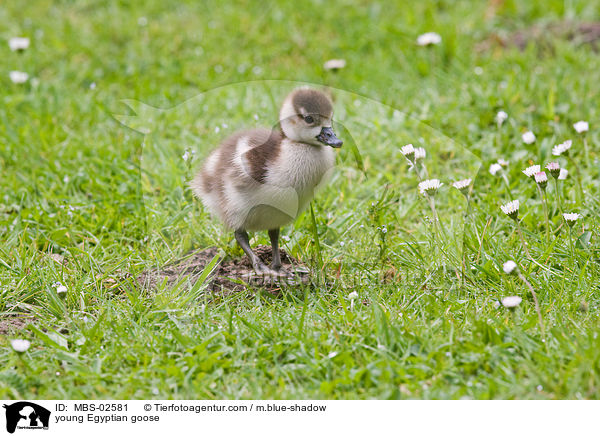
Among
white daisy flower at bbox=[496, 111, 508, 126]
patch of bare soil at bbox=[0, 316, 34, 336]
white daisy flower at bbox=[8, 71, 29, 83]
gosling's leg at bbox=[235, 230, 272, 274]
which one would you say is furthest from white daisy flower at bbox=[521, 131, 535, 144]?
white daisy flower at bbox=[8, 71, 29, 83]

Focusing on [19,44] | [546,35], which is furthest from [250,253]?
[546,35]

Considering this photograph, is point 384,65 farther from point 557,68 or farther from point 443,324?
point 443,324

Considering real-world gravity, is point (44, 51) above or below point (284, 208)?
below

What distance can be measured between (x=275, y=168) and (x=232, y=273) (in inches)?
25.8

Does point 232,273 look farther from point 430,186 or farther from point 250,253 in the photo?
point 430,186

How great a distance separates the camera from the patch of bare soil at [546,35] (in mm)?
6715

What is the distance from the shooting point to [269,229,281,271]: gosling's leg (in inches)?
147

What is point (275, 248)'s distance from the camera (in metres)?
3.75

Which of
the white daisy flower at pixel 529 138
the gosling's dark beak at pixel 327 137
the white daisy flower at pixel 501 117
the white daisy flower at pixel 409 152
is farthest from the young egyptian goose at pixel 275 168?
the white daisy flower at pixel 501 117

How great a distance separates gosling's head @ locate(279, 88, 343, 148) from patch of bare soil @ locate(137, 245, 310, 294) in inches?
27.0

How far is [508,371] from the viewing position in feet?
10.2

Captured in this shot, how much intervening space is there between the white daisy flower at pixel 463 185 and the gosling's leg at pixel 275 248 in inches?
42.1
